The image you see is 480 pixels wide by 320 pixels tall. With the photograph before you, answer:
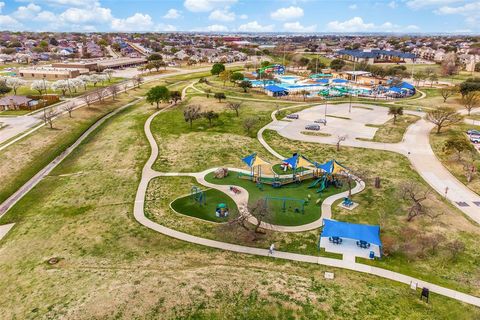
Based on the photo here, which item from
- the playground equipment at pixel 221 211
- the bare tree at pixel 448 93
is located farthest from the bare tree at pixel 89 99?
the bare tree at pixel 448 93

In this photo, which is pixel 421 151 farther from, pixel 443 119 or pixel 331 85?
pixel 331 85

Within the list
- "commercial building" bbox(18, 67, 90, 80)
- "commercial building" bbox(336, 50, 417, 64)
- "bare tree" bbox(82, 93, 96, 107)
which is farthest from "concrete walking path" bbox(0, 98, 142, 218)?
"commercial building" bbox(336, 50, 417, 64)

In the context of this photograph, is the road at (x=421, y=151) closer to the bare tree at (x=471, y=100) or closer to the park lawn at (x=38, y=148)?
the bare tree at (x=471, y=100)

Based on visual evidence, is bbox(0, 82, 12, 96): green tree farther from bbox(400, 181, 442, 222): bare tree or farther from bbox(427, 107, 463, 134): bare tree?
bbox(427, 107, 463, 134): bare tree

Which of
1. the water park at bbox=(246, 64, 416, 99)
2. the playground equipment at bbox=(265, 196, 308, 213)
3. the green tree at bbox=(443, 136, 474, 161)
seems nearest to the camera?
the playground equipment at bbox=(265, 196, 308, 213)

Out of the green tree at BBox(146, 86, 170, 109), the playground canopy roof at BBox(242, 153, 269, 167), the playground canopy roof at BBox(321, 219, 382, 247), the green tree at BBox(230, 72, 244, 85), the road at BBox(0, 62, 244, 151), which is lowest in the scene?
the playground canopy roof at BBox(321, 219, 382, 247)

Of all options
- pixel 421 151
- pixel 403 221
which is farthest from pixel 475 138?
pixel 403 221
